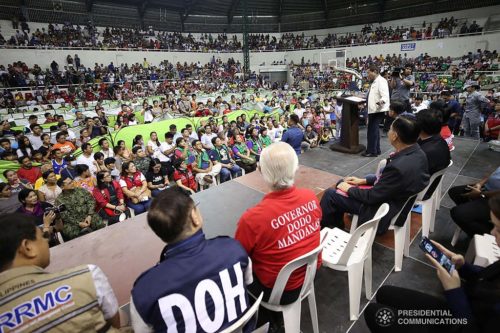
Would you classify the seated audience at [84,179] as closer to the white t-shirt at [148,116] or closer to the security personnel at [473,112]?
the white t-shirt at [148,116]

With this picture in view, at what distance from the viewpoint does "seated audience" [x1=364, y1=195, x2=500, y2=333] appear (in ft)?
4.07

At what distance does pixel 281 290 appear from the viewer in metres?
1.48

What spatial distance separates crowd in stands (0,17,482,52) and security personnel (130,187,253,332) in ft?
66.4

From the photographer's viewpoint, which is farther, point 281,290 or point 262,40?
point 262,40

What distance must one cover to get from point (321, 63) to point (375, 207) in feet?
76.8

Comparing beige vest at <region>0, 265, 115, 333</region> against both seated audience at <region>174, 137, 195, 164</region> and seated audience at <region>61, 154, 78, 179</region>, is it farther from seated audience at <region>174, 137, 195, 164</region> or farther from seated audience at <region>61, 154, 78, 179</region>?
seated audience at <region>174, 137, 195, 164</region>

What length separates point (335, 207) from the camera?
8.36 feet

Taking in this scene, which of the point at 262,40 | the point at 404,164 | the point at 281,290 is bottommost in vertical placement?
the point at 281,290

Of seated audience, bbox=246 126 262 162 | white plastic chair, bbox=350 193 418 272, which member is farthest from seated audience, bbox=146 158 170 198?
white plastic chair, bbox=350 193 418 272

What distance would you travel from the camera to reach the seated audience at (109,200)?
12.9 feet

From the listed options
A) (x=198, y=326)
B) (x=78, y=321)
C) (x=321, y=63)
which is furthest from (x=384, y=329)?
(x=321, y=63)

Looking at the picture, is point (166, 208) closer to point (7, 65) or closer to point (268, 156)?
point (268, 156)

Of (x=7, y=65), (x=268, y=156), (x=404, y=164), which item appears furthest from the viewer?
(x=7, y=65)

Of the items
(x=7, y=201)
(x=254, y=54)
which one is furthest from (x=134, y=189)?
(x=254, y=54)
